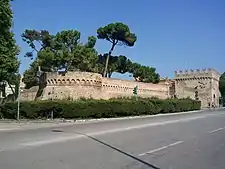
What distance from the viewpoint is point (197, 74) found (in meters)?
93.1

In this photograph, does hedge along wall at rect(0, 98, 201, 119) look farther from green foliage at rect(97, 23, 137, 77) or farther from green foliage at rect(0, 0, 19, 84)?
green foliage at rect(97, 23, 137, 77)

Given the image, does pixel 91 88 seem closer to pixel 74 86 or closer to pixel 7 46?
pixel 74 86

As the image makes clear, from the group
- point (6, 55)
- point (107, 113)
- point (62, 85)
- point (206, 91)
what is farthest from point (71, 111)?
point (206, 91)

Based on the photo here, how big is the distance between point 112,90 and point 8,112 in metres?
26.6

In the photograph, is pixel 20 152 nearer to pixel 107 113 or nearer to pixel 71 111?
pixel 71 111

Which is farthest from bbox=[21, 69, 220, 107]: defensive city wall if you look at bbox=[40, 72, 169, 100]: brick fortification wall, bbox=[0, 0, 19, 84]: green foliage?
bbox=[0, 0, 19, 84]: green foliage

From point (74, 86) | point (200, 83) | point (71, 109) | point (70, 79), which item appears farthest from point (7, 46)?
point (200, 83)

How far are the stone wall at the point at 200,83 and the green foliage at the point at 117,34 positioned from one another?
20.2 metres

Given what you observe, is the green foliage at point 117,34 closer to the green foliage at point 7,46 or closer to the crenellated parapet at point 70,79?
the crenellated parapet at point 70,79

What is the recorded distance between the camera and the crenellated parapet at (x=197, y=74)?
91.3 m

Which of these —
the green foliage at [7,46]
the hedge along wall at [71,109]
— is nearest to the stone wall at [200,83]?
the hedge along wall at [71,109]

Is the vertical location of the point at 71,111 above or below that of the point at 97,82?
below

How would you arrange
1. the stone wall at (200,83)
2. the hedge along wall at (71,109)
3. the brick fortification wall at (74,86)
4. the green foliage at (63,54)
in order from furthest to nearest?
the stone wall at (200,83) < the green foliage at (63,54) < the brick fortification wall at (74,86) < the hedge along wall at (71,109)

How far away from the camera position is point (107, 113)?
135 ft
